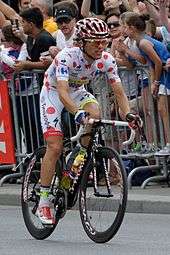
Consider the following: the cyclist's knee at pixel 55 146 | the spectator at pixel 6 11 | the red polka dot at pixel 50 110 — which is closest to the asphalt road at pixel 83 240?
the cyclist's knee at pixel 55 146

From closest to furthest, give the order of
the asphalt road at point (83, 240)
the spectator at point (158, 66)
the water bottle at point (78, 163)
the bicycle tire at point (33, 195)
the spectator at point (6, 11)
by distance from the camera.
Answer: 1. the asphalt road at point (83, 240)
2. the water bottle at point (78, 163)
3. the bicycle tire at point (33, 195)
4. the spectator at point (158, 66)
5. the spectator at point (6, 11)

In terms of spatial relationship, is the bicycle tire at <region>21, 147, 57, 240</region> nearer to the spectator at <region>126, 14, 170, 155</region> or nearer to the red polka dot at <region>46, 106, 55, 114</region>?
the red polka dot at <region>46, 106, 55, 114</region>

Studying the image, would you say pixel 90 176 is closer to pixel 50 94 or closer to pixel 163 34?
pixel 50 94

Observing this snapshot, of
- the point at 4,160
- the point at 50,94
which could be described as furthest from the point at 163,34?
the point at 50,94

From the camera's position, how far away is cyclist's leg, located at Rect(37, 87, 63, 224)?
325 inches

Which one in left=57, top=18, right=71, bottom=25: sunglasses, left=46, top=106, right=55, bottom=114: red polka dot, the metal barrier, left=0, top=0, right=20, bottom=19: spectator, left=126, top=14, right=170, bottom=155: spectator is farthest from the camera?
left=0, top=0, right=20, bottom=19: spectator

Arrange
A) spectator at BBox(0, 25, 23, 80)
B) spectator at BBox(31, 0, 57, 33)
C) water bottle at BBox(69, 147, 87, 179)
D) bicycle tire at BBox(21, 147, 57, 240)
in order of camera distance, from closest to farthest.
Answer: water bottle at BBox(69, 147, 87, 179), bicycle tire at BBox(21, 147, 57, 240), spectator at BBox(0, 25, 23, 80), spectator at BBox(31, 0, 57, 33)

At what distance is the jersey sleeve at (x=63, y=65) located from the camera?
8.13 meters

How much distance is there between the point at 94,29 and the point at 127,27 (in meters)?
4.18

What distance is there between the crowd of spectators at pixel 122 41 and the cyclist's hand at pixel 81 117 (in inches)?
162

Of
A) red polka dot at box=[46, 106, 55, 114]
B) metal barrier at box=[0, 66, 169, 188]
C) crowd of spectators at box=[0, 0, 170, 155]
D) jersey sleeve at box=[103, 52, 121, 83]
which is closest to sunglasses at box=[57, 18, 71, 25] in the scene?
crowd of spectators at box=[0, 0, 170, 155]

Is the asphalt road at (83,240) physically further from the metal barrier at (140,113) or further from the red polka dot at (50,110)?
the metal barrier at (140,113)

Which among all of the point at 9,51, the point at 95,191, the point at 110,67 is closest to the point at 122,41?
the point at 9,51

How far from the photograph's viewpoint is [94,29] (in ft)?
26.6
